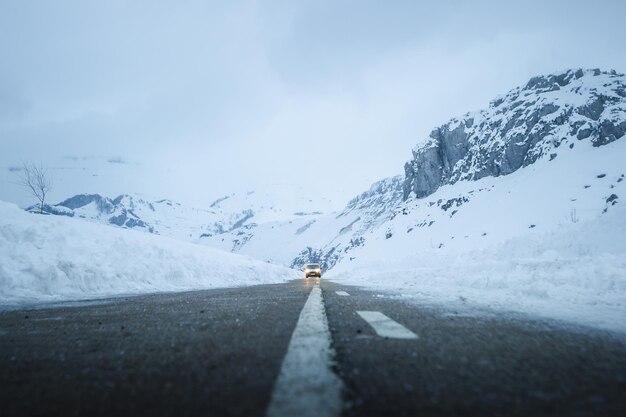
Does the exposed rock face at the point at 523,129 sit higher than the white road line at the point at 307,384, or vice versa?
the exposed rock face at the point at 523,129

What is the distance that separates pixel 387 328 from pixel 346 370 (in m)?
1.40

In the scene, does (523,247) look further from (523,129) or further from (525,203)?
(523,129)

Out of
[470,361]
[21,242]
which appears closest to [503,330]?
[470,361]

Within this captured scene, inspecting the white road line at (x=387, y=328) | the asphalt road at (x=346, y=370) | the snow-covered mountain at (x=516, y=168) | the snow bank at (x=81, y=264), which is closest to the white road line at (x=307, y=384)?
the asphalt road at (x=346, y=370)

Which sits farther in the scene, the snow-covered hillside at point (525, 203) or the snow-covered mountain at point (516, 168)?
the snow-covered mountain at point (516, 168)

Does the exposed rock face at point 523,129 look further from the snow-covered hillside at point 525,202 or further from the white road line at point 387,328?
the white road line at point 387,328

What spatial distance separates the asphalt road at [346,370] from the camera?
52.3 inches

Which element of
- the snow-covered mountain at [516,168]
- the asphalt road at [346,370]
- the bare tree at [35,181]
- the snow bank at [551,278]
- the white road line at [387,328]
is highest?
the snow-covered mountain at [516,168]

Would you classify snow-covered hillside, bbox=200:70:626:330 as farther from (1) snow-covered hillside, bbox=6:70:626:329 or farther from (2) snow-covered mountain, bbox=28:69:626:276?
(2) snow-covered mountain, bbox=28:69:626:276

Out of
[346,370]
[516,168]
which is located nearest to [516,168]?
[516,168]

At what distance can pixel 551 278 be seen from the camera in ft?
25.7

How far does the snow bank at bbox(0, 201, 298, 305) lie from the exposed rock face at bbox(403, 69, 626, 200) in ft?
373

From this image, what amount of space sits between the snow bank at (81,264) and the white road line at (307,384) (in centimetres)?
866

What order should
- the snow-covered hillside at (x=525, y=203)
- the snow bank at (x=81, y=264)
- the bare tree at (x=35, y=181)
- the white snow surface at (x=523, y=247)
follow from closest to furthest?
the white snow surface at (x=523, y=247)
the snow-covered hillside at (x=525, y=203)
the snow bank at (x=81, y=264)
the bare tree at (x=35, y=181)
